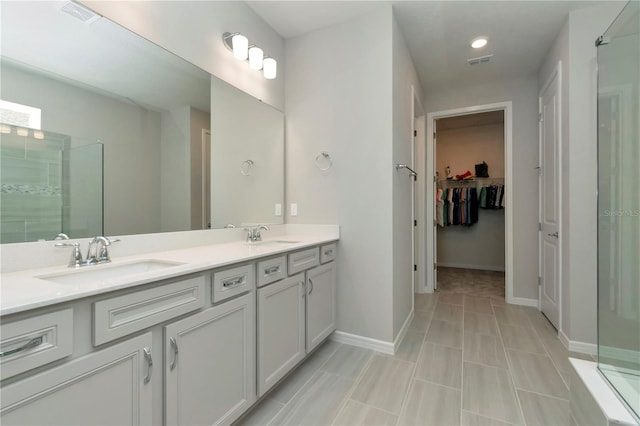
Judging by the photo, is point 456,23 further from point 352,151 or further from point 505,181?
point 505,181

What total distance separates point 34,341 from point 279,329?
1.11 meters

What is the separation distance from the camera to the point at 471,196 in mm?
5172

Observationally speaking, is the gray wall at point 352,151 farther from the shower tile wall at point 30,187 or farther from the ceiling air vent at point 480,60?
the shower tile wall at point 30,187

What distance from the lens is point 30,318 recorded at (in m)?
0.71

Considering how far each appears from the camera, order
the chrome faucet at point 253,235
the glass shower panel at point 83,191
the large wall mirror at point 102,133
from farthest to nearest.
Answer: the chrome faucet at point 253,235 < the glass shower panel at point 83,191 < the large wall mirror at point 102,133

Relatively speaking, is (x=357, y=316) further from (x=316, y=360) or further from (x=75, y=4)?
(x=75, y=4)

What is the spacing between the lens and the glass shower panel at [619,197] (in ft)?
4.80

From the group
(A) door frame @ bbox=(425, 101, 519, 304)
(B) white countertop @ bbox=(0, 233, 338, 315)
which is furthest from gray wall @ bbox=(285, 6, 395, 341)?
(A) door frame @ bbox=(425, 101, 519, 304)

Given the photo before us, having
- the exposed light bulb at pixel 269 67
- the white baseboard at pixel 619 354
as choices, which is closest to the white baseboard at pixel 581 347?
the white baseboard at pixel 619 354

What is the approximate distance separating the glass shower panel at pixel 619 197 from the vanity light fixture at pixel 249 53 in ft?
7.25

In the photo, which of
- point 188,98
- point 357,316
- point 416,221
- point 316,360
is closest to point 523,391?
point 357,316

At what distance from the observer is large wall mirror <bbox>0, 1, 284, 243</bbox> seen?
111 centimetres

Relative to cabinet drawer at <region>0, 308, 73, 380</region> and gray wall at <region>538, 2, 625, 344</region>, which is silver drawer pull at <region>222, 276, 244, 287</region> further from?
gray wall at <region>538, 2, 625, 344</region>

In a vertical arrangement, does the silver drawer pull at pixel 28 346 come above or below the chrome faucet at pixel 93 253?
below
